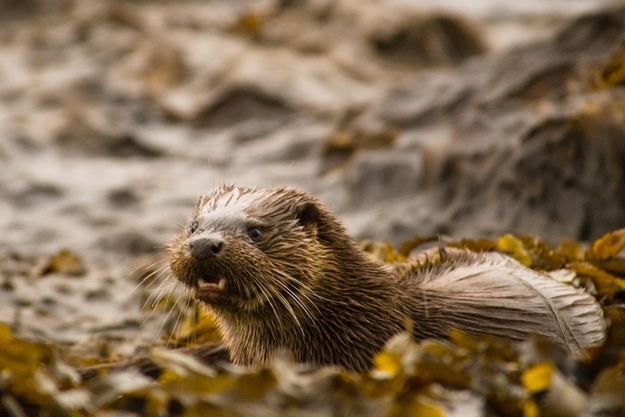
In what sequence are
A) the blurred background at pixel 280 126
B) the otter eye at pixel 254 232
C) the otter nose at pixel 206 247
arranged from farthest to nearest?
1. the blurred background at pixel 280 126
2. the otter eye at pixel 254 232
3. the otter nose at pixel 206 247

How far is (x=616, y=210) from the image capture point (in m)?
5.83

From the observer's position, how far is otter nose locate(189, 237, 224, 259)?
11.0 ft

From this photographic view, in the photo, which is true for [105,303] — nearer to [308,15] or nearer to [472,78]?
[472,78]

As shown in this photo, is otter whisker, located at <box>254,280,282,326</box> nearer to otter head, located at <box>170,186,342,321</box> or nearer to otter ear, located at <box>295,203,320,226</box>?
otter head, located at <box>170,186,342,321</box>

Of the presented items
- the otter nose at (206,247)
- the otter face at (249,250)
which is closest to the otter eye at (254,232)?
the otter face at (249,250)

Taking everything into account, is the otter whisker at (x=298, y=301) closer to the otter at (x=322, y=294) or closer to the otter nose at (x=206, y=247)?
the otter at (x=322, y=294)

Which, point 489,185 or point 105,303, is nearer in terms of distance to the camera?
point 105,303

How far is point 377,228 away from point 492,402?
3831 mm

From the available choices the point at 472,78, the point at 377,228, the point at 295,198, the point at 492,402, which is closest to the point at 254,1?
the point at 472,78

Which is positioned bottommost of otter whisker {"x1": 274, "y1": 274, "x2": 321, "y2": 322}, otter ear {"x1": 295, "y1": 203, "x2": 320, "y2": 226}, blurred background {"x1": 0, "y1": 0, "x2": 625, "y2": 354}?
otter whisker {"x1": 274, "y1": 274, "x2": 321, "y2": 322}

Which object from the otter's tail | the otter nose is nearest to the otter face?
the otter nose

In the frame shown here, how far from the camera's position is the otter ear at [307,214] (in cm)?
363

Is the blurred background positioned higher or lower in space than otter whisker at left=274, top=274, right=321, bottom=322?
higher

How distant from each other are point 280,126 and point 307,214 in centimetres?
578
